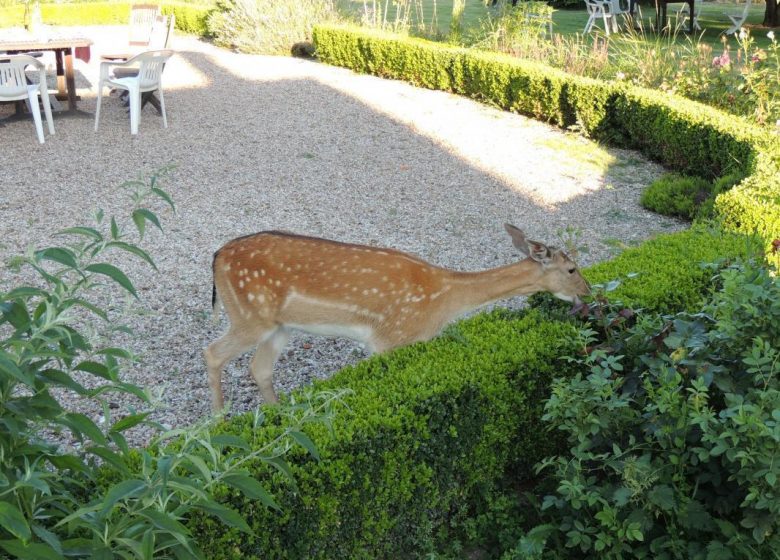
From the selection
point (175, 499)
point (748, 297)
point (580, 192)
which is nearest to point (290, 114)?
point (580, 192)

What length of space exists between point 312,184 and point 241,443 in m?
7.15

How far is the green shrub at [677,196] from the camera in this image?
27.2 ft

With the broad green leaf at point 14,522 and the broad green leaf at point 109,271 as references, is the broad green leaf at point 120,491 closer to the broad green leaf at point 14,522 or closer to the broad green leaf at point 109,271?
the broad green leaf at point 14,522

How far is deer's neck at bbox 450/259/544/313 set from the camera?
184 inches

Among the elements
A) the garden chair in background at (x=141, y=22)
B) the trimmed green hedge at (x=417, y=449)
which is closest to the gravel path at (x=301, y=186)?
the garden chair in background at (x=141, y=22)

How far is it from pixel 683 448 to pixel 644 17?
21854 mm

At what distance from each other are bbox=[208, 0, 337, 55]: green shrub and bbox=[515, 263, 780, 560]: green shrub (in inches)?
521

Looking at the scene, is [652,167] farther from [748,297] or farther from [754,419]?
[754,419]

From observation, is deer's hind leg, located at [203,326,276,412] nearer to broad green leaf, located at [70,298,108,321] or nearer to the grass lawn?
broad green leaf, located at [70,298,108,321]

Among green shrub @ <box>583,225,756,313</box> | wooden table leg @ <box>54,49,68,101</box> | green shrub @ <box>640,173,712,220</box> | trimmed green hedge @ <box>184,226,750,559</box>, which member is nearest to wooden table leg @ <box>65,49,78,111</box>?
wooden table leg @ <box>54,49,68,101</box>

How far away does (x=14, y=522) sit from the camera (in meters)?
1.89

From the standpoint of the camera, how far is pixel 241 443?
7.18 feet

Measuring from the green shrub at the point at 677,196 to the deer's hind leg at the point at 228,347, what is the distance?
4.90 m

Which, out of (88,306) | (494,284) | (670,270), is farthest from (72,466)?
(670,270)
